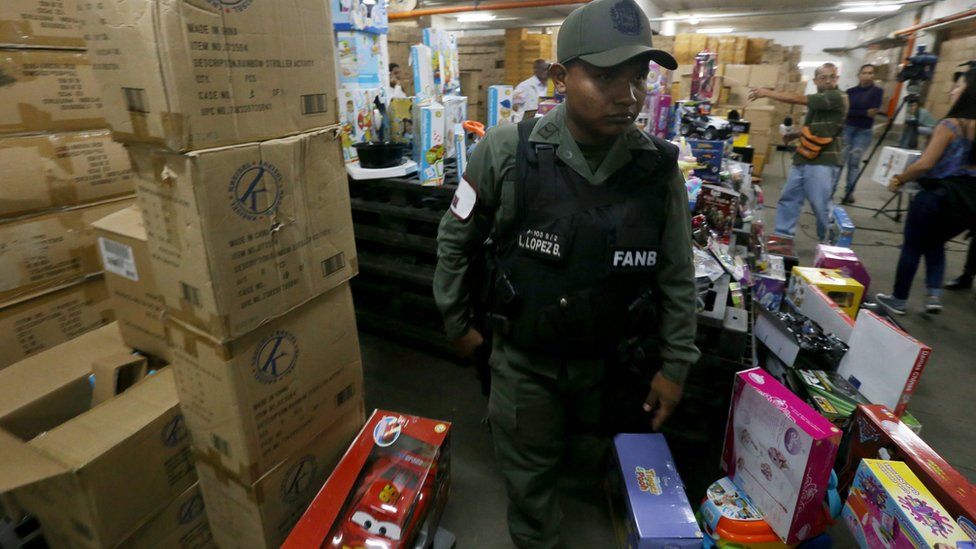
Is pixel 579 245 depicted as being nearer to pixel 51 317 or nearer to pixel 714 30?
pixel 51 317

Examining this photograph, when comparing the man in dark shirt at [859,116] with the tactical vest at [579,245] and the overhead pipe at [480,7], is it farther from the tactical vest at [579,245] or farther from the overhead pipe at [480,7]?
the tactical vest at [579,245]

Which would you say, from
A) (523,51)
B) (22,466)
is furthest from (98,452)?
(523,51)

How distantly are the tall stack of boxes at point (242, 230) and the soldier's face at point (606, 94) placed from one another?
0.65m

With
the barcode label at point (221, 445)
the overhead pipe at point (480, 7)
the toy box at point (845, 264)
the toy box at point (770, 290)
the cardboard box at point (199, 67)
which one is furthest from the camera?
the overhead pipe at point (480, 7)

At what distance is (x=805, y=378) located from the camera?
5.76 ft

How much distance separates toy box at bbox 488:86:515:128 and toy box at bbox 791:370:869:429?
1809 millimetres

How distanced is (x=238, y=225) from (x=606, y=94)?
90 cm

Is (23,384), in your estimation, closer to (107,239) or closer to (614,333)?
(107,239)

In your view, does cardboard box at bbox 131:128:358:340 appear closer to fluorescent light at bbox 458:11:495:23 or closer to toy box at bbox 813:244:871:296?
toy box at bbox 813:244:871:296

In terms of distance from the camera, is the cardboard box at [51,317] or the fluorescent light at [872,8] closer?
the cardboard box at [51,317]

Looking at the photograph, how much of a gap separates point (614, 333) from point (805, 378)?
100 centimetres

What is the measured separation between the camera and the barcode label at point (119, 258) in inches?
54.9

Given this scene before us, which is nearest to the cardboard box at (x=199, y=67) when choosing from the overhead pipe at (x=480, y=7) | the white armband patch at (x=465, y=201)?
the white armband patch at (x=465, y=201)

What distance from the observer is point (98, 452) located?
3.62 feet
